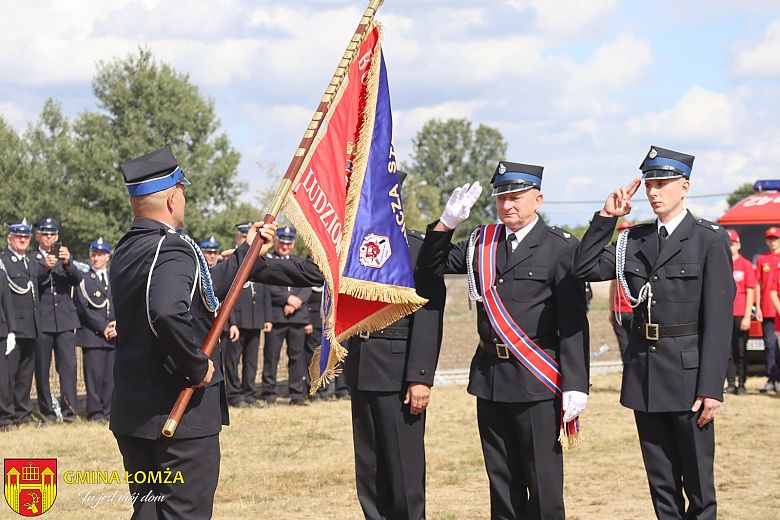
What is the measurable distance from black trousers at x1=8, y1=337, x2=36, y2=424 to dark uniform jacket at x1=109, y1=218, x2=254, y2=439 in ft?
24.9

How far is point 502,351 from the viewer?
5605 millimetres

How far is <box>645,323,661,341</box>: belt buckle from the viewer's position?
18.8 feet

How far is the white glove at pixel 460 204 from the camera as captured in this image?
5.37 m

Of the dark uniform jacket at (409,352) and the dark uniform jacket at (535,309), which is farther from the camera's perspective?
the dark uniform jacket at (409,352)

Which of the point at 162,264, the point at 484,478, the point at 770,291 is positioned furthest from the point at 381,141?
the point at 770,291

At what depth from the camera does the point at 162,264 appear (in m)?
→ 4.54

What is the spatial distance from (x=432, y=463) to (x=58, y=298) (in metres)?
5.21

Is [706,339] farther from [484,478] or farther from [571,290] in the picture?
[484,478]

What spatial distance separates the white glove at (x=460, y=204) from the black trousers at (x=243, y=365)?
27.9ft

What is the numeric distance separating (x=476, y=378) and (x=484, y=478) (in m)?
3.18

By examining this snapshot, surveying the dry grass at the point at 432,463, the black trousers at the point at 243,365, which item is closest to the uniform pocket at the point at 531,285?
the dry grass at the point at 432,463

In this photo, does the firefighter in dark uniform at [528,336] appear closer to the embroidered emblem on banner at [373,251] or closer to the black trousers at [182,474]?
the embroidered emblem on banner at [373,251]

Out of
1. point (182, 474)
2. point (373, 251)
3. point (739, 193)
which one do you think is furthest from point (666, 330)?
point (739, 193)

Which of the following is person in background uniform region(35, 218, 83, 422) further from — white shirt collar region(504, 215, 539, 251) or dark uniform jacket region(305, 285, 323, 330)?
white shirt collar region(504, 215, 539, 251)
